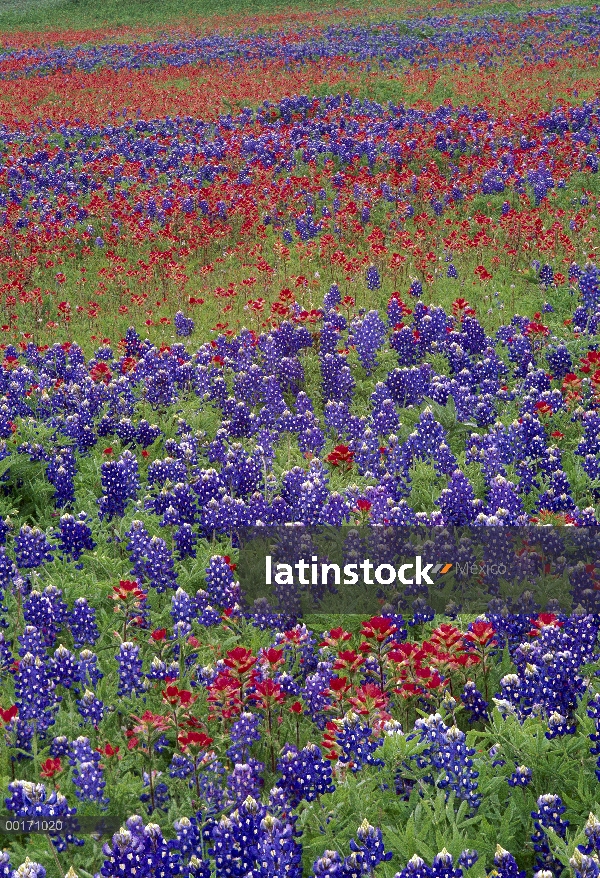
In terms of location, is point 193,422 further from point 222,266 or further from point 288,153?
point 288,153

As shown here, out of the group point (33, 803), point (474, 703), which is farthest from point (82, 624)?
point (474, 703)

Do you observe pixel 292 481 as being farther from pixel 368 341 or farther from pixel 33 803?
pixel 33 803

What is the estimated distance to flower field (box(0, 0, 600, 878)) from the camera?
4414 mm

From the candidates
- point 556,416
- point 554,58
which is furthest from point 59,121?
point 556,416

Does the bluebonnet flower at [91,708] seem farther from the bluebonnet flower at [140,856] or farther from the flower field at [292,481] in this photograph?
the bluebonnet flower at [140,856]

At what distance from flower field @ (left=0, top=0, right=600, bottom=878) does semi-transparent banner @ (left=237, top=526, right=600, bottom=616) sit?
0.07 m

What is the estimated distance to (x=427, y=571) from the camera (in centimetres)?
624

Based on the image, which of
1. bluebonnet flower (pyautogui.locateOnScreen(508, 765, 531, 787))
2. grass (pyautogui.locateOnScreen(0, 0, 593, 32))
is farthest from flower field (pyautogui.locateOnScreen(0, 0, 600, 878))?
grass (pyautogui.locateOnScreen(0, 0, 593, 32))

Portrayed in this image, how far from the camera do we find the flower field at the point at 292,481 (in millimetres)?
4414

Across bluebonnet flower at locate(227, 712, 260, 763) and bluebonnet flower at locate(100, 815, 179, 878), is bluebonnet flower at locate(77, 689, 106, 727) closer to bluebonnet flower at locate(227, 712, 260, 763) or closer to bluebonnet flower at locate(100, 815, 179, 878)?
bluebonnet flower at locate(227, 712, 260, 763)

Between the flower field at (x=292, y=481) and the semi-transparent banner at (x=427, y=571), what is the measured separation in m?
0.07

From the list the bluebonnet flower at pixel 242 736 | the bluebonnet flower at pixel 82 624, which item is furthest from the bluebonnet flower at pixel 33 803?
the bluebonnet flower at pixel 82 624

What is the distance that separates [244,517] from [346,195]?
10.7 metres

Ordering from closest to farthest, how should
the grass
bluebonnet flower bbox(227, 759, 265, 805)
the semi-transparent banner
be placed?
1. bluebonnet flower bbox(227, 759, 265, 805)
2. the semi-transparent banner
3. the grass
